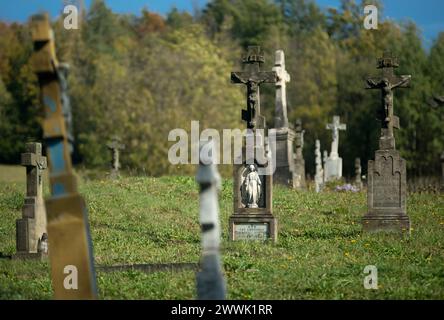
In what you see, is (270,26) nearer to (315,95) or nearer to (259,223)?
(315,95)

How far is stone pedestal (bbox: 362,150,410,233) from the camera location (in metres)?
18.2

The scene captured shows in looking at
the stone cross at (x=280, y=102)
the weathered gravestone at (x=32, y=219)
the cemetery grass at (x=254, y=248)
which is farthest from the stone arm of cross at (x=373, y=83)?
the stone cross at (x=280, y=102)

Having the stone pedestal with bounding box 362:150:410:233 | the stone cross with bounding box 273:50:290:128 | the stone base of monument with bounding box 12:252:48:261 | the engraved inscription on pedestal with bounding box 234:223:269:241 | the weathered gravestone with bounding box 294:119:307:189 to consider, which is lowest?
the stone base of monument with bounding box 12:252:48:261

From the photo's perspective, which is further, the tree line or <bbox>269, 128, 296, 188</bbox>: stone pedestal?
the tree line

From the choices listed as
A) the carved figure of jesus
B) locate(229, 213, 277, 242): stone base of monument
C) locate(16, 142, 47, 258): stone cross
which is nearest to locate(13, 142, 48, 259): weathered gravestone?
locate(16, 142, 47, 258): stone cross

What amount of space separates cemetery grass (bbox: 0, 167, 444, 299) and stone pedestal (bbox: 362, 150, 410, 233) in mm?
433

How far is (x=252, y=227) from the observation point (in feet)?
57.1

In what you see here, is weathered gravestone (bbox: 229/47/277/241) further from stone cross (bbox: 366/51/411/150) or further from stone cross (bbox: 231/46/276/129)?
stone cross (bbox: 366/51/411/150)

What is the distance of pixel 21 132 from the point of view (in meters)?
48.7

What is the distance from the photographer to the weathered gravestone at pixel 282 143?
28.8 metres

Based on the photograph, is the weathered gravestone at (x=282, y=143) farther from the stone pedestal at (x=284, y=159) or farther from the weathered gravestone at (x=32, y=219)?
the weathered gravestone at (x=32, y=219)

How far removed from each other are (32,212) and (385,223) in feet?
23.8

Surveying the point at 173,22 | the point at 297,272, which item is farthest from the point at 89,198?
the point at 173,22
